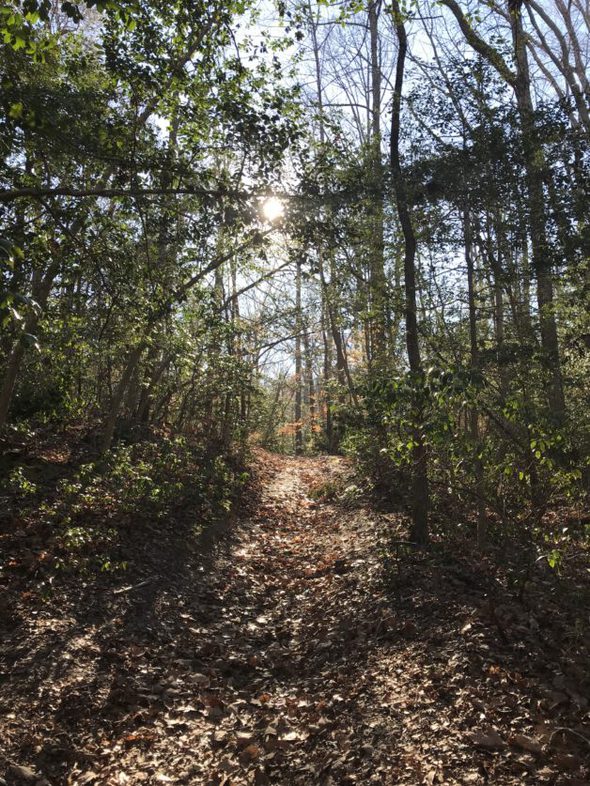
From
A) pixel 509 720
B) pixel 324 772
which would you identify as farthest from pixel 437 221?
pixel 324 772

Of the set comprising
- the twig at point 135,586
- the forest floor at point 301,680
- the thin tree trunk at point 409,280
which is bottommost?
the forest floor at point 301,680

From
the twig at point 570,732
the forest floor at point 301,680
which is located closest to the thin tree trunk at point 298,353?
the forest floor at point 301,680

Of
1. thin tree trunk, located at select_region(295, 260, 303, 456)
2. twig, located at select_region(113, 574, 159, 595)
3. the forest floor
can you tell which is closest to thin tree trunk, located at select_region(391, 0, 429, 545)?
the forest floor

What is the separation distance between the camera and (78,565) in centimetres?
636

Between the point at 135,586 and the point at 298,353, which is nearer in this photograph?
the point at 135,586

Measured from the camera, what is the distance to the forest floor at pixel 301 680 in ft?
11.5

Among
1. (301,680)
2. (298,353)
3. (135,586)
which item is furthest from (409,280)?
(298,353)

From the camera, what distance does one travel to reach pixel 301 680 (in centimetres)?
496

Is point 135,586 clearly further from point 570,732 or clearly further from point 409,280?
point 409,280

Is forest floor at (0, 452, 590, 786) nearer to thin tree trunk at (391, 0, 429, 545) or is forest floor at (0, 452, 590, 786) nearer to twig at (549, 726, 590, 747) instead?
twig at (549, 726, 590, 747)

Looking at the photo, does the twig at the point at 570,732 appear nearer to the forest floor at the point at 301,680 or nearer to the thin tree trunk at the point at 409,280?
the forest floor at the point at 301,680

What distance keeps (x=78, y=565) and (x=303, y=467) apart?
12937 millimetres

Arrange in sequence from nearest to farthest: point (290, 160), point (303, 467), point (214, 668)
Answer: point (214, 668)
point (290, 160)
point (303, 467)

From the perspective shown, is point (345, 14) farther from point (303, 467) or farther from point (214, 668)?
point (303, 467)
